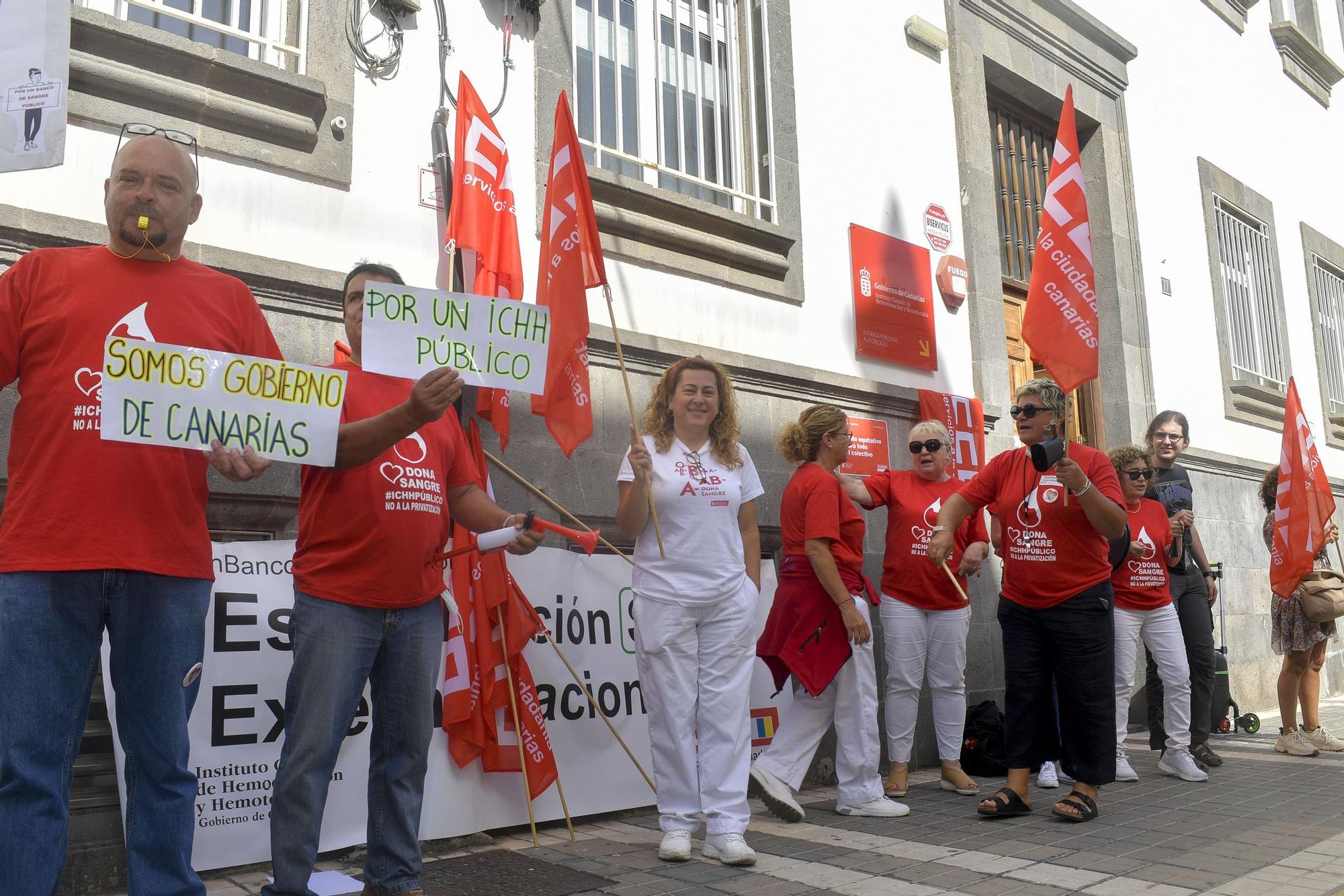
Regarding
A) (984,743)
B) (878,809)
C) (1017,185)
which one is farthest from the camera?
(1017,185)

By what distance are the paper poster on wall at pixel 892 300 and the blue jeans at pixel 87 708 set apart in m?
5.71

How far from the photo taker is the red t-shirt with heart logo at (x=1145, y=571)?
6695mm

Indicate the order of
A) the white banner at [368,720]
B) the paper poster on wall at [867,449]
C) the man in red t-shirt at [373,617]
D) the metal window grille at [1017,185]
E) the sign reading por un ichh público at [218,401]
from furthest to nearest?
the metal window grille at [1017,185], the paper poster on wall at [867,449], the white banner at [368,720], the man in red t-shirt at [373,617], the sign reading por un ichh público at [218,401]

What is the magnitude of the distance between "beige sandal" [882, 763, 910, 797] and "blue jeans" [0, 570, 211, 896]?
394 centimetres

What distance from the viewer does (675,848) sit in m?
4.32

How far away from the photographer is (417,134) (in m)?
5.51

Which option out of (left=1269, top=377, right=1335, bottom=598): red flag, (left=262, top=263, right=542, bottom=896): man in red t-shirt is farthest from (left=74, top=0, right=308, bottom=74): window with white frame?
(left=1269, top=377, right=1335, bottom=598): red flag

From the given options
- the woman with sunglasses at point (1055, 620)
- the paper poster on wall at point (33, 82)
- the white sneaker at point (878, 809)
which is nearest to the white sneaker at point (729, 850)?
the white sneaker at point (878, 809)

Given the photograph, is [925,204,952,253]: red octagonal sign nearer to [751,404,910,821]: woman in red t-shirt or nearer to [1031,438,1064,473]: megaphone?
[751,404,910,821]: woman in red t-shirt

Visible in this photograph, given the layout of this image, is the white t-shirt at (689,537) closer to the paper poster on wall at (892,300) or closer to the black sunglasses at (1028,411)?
the black sunglasses at (1028,411)

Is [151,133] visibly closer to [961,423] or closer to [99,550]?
[99,550]

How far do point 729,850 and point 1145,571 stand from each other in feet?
12.0

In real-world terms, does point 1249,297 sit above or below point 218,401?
above

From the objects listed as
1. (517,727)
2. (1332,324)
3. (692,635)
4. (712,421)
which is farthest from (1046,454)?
(1332,324)
